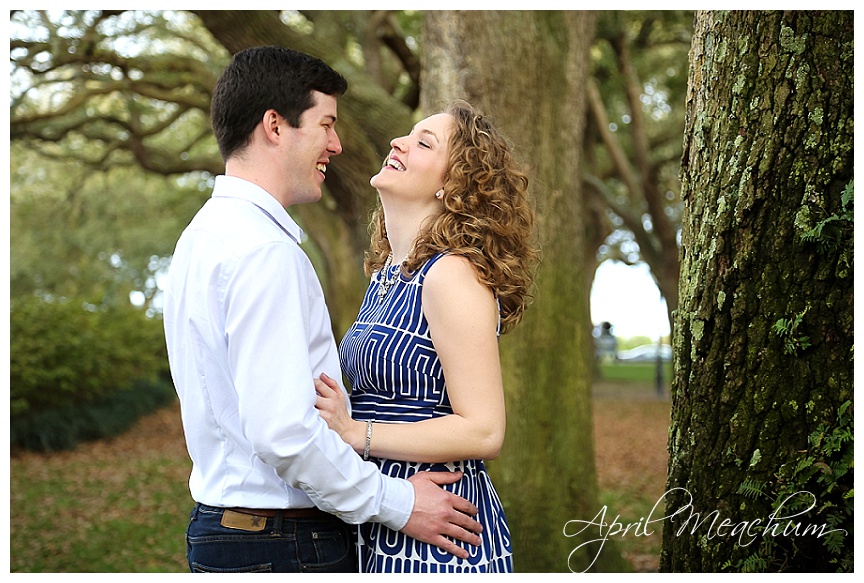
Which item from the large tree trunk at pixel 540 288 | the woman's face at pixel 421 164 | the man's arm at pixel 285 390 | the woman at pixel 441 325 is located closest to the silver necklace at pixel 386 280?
the woman at pixel 441 325

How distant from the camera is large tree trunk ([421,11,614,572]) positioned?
625 cm

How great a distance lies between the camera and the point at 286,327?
7.41 ft

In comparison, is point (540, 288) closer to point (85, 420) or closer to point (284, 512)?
point (284, 512)

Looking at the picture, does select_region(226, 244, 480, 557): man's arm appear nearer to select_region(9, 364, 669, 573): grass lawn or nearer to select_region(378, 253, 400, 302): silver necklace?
select_region(378, 253, 400, 302): silver necklace

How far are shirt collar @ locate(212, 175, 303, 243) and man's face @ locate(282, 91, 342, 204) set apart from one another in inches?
3.7

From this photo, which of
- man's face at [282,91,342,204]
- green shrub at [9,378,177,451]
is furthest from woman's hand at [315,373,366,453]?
green shrub at [9,378,177,451]

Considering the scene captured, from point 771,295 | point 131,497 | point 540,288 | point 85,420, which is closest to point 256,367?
point 771,295

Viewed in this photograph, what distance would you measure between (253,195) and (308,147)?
221 mm

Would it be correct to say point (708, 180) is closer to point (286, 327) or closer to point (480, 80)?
point (286, 327)

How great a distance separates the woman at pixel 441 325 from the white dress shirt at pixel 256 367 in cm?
15

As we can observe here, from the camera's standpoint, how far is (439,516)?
8.27 feet

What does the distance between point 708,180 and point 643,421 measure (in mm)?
14713
